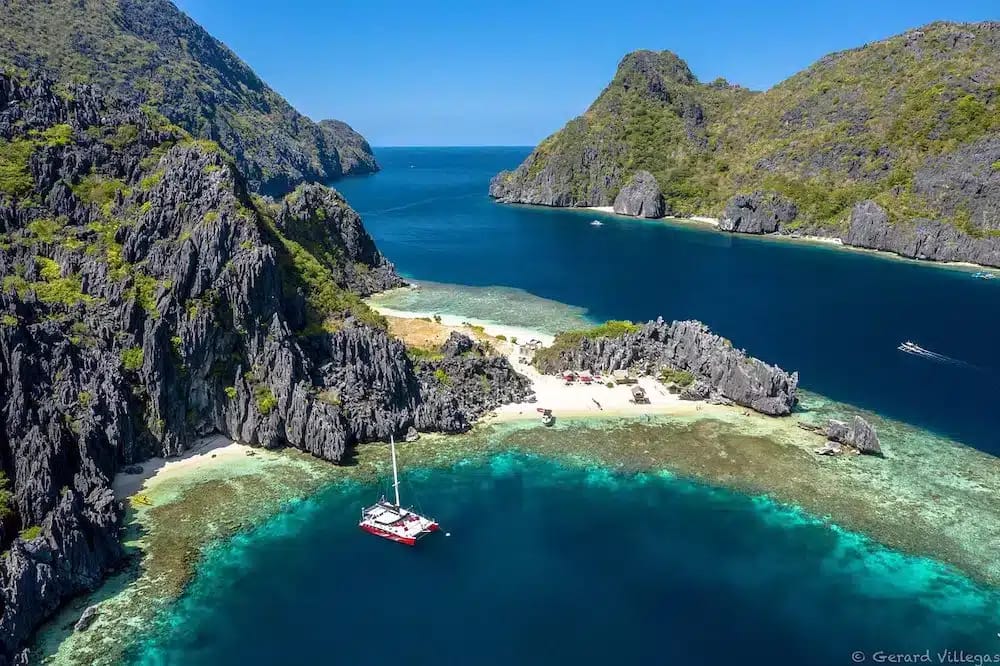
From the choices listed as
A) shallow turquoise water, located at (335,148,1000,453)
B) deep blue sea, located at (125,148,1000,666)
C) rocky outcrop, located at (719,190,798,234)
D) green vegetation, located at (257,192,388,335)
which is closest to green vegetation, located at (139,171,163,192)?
green vegetation, located at (257,192,388,335)

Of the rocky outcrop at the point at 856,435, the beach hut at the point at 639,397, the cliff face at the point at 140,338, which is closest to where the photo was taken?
the cliff face at the point at 140,338

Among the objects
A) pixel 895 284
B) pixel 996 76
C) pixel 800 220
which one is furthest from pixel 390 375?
pixel 996 76

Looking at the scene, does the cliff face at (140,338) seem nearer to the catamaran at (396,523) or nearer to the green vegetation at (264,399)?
the green vegetation at (264,399)

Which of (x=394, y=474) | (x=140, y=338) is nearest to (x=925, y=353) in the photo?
(x=394, y=474)

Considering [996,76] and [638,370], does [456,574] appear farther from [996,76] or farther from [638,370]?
[996,76]

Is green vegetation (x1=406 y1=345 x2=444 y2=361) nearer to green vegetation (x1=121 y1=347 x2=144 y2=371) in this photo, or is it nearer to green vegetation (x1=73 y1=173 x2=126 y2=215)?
green vegetation (x1=121 y1=347 x2=144 y2=371)

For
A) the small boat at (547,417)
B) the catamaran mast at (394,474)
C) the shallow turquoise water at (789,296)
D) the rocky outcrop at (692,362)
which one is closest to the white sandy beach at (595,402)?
the small boat at (547,417)
